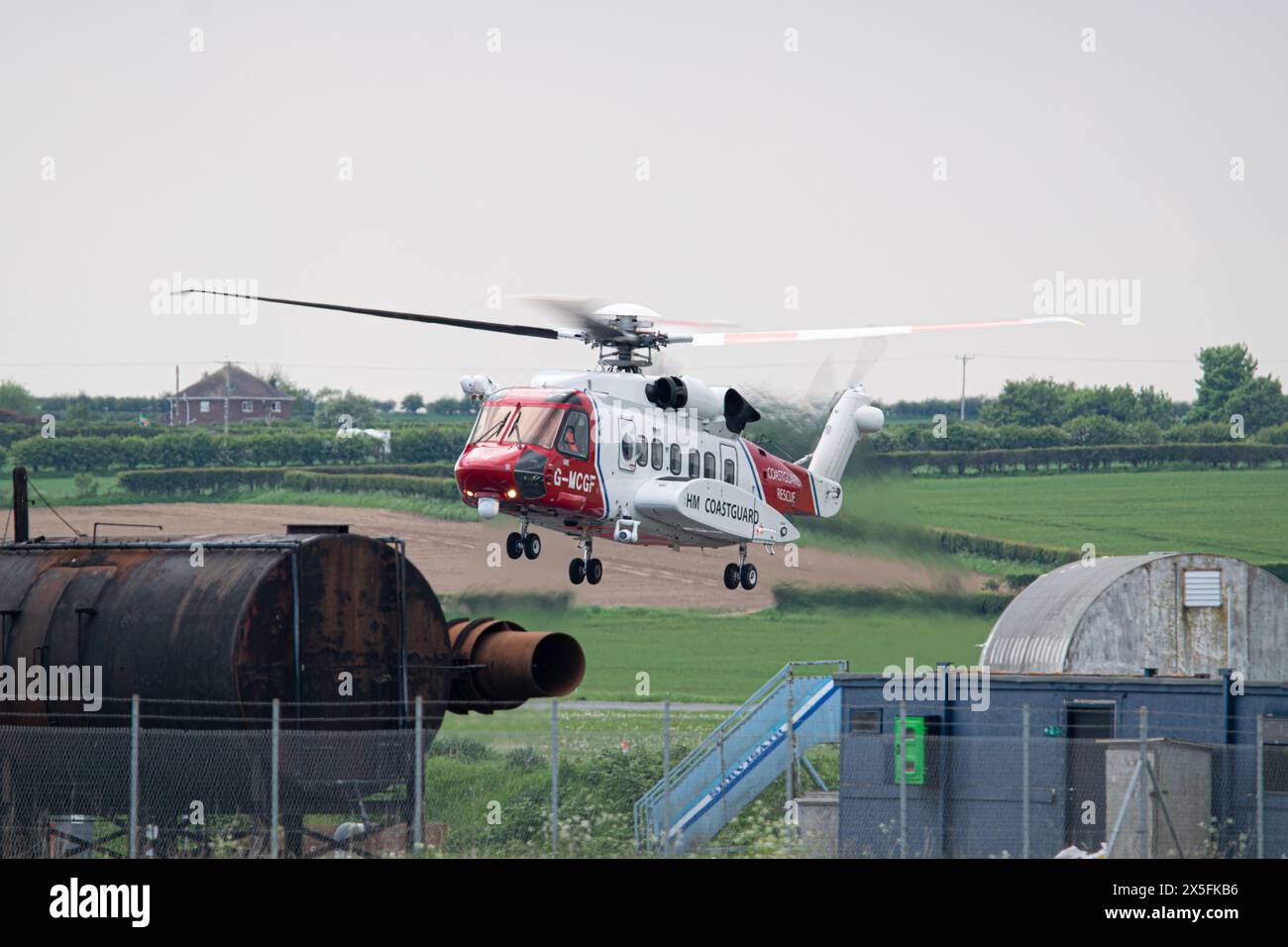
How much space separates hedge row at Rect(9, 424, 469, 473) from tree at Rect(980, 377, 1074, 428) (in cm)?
3007

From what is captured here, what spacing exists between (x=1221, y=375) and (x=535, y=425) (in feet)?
305

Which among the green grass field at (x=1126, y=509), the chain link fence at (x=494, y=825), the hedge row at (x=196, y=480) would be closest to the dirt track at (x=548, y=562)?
the hedge row at (x=196, y=480)

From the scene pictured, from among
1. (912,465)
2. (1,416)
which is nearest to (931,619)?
(912,465)

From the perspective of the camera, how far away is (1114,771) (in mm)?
28562

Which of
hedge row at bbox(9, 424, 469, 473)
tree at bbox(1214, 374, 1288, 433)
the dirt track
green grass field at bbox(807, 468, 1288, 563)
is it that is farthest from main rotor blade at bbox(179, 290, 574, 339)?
tree at bbox(1214, 374, 1288, 433)

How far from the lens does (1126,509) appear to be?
90688 mm

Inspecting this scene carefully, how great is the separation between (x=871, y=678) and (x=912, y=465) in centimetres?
6279

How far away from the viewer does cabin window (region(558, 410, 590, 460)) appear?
105 feet

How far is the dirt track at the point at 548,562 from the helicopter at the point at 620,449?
2310 cm

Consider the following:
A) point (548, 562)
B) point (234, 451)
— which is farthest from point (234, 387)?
point (548, 562)

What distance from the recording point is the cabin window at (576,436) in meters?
32.0

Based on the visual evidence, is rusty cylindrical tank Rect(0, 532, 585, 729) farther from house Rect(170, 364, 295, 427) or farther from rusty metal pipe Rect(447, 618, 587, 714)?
house Rect(170, 364, 295, 427)

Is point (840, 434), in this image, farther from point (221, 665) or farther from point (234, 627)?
point (221, 665)
